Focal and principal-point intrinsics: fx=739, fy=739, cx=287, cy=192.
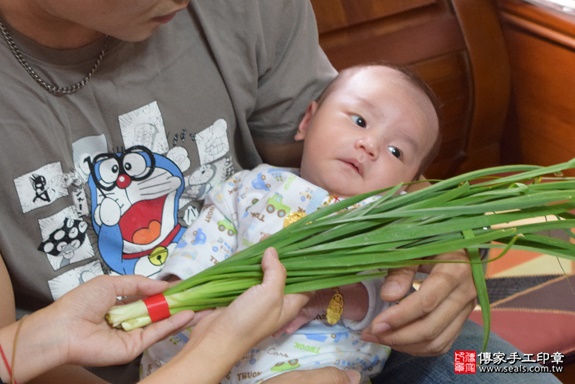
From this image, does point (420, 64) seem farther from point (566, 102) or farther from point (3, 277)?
point (3, 277)

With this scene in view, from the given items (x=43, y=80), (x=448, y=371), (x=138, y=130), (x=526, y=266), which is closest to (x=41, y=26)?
(x=43, y=80)

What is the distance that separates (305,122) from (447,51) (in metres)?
0.94

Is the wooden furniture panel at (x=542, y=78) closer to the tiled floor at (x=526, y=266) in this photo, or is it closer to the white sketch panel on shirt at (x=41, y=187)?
the tiled floor at (x=526, y=266)

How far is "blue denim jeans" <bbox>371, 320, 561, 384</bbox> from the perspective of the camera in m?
1.40

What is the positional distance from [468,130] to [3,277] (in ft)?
5.55

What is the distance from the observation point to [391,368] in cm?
148

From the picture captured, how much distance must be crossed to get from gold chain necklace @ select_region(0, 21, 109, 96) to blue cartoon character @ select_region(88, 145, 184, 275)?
5.0 inches

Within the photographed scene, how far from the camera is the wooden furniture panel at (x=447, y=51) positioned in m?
2.15

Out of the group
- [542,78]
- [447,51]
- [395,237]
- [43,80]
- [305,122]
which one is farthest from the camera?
[542,78]

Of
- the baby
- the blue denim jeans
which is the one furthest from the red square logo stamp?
the baby

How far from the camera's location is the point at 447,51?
2.31m

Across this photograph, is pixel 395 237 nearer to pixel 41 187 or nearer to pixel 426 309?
pixel 426 309

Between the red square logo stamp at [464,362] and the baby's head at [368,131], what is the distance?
0.36 m

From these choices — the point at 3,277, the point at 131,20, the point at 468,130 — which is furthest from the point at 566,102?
the point at 3,277
